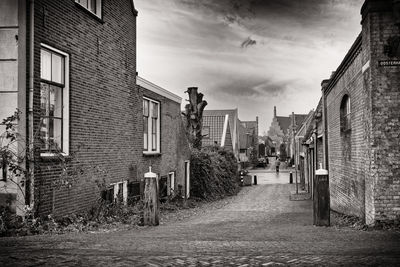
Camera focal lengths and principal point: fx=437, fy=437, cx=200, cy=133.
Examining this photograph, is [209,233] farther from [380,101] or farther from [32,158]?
[380,101]

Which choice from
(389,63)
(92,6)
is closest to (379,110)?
(389,63)

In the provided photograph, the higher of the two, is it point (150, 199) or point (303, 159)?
point (303, 159)

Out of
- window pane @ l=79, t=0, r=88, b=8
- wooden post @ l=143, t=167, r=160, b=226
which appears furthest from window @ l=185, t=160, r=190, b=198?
wooden post @ l=143, t=167, r=160, b=226

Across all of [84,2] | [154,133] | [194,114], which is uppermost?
[84,2]

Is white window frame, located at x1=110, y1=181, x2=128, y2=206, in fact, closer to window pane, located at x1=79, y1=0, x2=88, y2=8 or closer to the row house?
window pane, located at x1=79, y1=0, x2=88, y2=8

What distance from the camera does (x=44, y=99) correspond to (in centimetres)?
932

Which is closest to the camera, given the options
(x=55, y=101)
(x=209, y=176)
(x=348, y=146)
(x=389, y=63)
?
(x=389, y=63)

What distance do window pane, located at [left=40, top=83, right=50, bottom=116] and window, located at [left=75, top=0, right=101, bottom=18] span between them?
2813 mm

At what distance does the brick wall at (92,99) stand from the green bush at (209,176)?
8.18 meters

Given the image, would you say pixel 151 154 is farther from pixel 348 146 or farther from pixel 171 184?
pixel 348 146

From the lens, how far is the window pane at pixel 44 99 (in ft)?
30.1

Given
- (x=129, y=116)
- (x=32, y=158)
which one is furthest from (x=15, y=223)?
(x=129, y=116)

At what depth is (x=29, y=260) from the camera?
18.1 feet

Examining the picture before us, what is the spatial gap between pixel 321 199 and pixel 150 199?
369 centimetres
